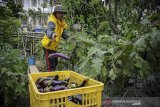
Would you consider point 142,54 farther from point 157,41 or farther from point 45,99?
point 45,99

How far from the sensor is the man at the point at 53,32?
504 cm

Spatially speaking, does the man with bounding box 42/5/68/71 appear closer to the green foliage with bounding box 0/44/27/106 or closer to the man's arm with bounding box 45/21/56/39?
the man's arm with bounding box 45/21/56/39

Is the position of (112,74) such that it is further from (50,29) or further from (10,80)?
(50,29)

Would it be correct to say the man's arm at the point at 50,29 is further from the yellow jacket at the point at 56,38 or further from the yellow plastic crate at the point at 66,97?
the yellow plastic crate at the point at 66,97

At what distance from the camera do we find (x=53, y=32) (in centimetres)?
502

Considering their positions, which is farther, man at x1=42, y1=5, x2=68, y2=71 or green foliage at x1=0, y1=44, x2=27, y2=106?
man at x1=42, y1=5, x2=68, y2=71

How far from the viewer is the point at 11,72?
14.9 ft

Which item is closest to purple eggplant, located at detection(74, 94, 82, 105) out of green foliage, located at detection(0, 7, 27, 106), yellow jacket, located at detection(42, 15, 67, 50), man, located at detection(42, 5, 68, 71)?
green foliage, located at detection(0, 7, 27, 106)

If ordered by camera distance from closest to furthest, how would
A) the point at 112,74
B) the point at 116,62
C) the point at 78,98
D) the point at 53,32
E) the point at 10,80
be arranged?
the point at 78,98 < the point at 112,74 < the point at 116,62 < the point at 10,80 < the point at 53,32

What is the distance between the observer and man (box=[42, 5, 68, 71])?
5.04 metres

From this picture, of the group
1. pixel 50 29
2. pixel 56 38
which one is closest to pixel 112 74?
pixel 50 29

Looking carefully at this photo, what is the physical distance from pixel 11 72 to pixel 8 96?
42 centimetres

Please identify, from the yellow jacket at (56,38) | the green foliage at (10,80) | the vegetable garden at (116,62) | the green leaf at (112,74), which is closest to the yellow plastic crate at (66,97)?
the green leaf at (112,74)

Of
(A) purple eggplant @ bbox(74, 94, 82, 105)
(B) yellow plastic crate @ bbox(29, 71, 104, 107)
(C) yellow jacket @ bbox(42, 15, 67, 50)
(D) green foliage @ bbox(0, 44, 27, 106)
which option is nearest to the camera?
(B) yellow plastic crate @ bbox(29, 71, 104, 107)
